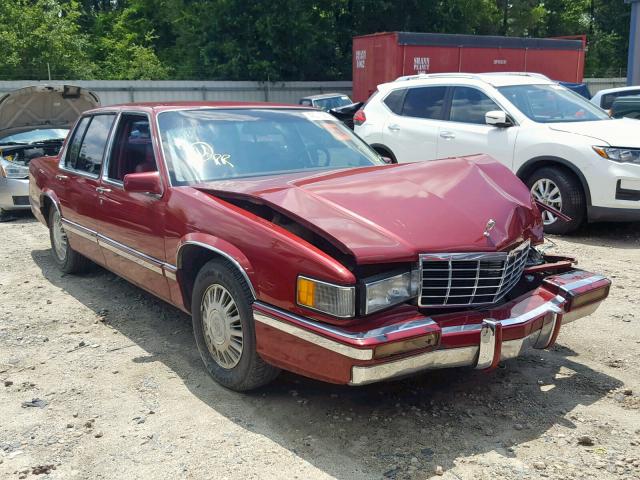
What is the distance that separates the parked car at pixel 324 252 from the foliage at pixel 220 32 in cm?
2135

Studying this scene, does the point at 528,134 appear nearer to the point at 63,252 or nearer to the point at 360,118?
the point at 360,118

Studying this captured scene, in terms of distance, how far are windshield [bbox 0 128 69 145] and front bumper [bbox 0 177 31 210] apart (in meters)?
0.69

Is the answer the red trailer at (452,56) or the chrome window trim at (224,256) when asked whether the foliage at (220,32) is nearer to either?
the red trailer at (452,56)

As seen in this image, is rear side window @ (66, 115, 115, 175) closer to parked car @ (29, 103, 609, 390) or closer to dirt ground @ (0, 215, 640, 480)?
parked car @ (29, 103, 609, 390)

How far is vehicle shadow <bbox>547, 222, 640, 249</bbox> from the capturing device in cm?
741

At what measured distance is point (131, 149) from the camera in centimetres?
521

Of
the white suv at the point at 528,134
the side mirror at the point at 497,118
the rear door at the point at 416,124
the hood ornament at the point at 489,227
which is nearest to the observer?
the hood ornament at the point at 489,227

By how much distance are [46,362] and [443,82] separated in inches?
257

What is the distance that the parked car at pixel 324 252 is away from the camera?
3.20 metres

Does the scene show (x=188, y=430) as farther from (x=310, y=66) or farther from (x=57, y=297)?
(x=310, y=66)

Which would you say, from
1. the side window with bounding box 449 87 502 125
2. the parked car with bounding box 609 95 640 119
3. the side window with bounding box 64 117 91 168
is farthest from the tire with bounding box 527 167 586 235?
the side window with bounding box 64 117 91 168

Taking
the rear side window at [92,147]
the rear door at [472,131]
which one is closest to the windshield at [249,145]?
the rear side window at [92,147]

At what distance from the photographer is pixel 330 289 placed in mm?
3152

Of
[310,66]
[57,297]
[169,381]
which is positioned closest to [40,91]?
[57,297]
